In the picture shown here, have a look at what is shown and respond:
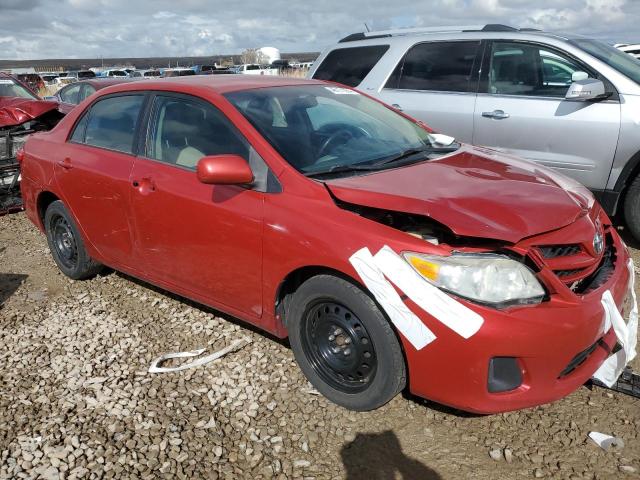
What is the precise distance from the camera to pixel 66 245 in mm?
4742

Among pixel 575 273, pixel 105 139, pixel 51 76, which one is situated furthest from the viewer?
pixel 51 76

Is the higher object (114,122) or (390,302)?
(114,122)

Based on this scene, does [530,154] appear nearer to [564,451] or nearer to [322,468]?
[564,451]

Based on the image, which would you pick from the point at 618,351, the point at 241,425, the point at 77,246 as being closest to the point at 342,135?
the point at 241,425

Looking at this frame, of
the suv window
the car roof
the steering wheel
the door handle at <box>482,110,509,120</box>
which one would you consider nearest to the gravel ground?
the steering wheel

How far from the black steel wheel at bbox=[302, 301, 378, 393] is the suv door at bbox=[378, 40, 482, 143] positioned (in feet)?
10.9

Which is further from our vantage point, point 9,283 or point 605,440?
point 9,283

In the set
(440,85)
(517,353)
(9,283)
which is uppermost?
(440,85)

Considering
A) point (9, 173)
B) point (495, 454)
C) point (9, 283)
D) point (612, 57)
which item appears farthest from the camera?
point (9, 173)

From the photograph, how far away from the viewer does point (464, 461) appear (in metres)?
2.53

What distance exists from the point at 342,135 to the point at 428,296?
4.59ft

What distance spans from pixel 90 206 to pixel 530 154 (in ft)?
12.5

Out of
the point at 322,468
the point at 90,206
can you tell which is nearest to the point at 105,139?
the point at 90,206

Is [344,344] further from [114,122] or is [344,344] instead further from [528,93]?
[528,93]
